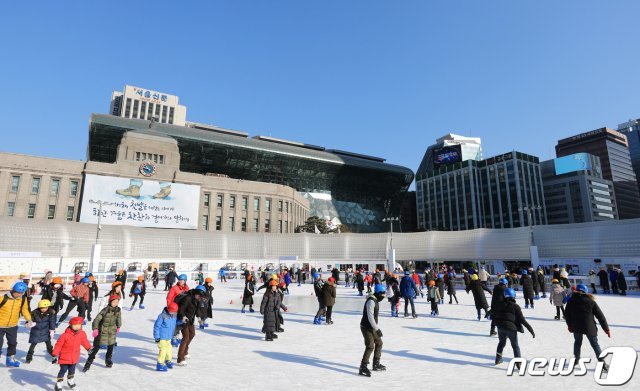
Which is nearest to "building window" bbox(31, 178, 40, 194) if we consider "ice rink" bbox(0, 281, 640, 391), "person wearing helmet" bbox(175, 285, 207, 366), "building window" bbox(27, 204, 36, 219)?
"building window" bbox(27, 204, 36, 219)

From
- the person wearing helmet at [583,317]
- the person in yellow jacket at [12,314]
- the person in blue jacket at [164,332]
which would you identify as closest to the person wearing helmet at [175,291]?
the person in blue jacket at [164,332]

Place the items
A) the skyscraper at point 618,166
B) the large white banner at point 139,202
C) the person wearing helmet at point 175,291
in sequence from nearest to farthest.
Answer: the person wearing helmet at point 175,291 < the large white banner at point 139,202 < the skyscraper at point 618,166

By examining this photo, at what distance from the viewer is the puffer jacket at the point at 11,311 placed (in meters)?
8.10

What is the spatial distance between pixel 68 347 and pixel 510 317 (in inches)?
359

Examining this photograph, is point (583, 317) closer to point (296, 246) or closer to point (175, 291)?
point (175, 291)

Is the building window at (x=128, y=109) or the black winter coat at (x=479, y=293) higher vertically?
the building window at (x=128, y=109)

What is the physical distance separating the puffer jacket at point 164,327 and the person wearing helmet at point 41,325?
10.2ft

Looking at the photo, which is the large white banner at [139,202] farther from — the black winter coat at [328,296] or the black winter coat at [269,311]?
the black winter coat at [269,311]

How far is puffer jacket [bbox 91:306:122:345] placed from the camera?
807 cm

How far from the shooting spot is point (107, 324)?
26.8ft

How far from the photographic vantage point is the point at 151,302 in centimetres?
2064

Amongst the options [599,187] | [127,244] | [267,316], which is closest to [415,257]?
[127,244]

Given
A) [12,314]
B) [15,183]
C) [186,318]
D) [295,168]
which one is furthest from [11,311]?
[295,168]

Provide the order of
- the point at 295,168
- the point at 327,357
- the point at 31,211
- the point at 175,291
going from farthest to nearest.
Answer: the point at 295,168 → the point at 31,211 → the point at 175,291 → the point at 327,357
